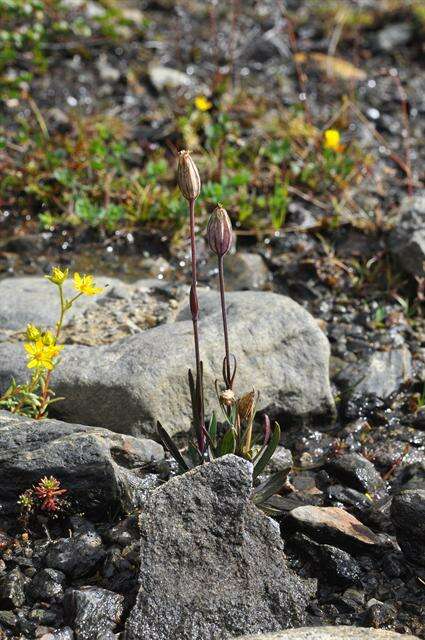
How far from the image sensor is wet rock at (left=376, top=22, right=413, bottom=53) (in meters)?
8.58

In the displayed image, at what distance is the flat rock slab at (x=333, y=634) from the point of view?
2893 mm

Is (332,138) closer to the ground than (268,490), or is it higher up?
higher up

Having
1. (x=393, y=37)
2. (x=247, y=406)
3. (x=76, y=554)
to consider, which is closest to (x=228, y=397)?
(x=247, y=406)

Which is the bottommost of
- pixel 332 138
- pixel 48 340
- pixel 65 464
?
pixel 65 464

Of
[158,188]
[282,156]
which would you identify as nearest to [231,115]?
[282,156]

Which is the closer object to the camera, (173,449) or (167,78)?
(173,449)

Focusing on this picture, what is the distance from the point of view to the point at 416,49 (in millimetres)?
8578

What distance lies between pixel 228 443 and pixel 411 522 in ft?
2.76

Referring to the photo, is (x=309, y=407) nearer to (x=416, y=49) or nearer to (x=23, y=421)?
(x=23, y=421)

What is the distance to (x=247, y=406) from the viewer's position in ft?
11.9

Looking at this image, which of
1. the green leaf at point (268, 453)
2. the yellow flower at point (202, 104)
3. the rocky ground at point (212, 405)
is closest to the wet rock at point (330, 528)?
the rocky ground at point (212, 405)

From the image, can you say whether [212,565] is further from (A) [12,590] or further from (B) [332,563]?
(A) [12,590]

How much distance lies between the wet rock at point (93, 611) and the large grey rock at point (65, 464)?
0.47 meters

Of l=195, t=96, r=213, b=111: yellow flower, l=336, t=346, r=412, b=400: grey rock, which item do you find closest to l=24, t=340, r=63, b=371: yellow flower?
l=336, t=346, r=412, b=400: grey rock
